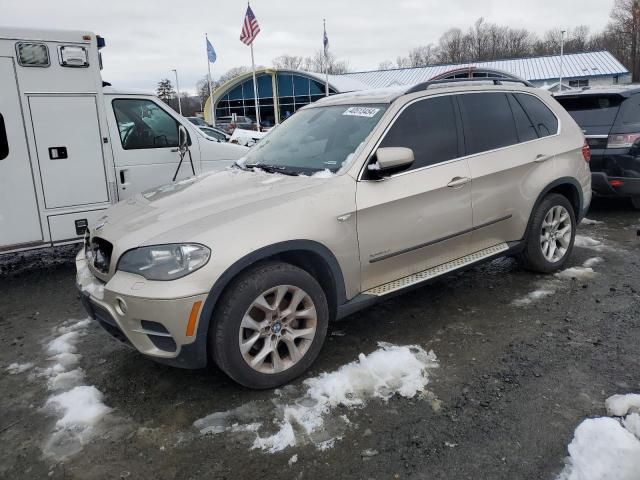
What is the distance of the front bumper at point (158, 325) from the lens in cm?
281

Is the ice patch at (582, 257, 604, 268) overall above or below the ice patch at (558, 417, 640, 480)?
above

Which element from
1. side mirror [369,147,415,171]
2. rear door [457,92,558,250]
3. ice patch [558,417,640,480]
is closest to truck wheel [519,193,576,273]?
rear door [457,92,558,250]

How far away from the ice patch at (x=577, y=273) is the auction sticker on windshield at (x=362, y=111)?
263 centimetres

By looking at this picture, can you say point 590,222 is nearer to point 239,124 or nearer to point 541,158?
point 541,158

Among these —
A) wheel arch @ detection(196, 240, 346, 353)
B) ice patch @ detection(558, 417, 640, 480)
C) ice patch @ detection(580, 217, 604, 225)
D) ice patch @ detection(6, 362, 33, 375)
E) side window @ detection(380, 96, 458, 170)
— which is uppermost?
side window @ detection(380, 96, 458, 170)

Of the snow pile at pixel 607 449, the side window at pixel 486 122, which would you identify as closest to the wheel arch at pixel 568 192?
the side window at pixel 486 122

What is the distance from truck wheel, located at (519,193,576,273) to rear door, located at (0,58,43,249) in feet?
16.6

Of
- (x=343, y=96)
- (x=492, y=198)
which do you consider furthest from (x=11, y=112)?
(x=492, y=198)

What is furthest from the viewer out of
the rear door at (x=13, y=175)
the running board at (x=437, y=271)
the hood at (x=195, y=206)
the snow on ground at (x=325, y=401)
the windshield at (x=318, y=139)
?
the rear door at (x=13, y=175)

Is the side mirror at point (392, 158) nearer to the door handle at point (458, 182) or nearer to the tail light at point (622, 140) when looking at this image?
the door handle at point (458, 182)

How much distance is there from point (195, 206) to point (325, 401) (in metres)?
1.47

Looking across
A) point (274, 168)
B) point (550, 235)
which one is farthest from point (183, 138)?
point (550, 235)

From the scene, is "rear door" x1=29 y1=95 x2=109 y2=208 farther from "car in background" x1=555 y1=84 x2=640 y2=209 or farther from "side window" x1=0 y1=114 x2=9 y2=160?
"car in background" x1=555 y1=84 x2=640 y2=209

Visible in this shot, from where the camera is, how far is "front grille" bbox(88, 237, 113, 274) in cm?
329
